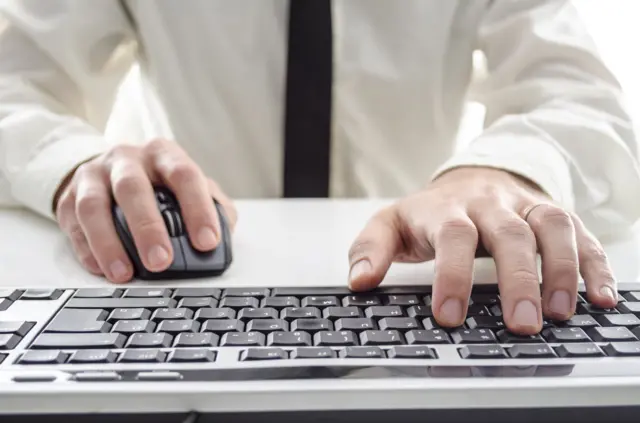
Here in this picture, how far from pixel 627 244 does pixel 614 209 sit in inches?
2.4

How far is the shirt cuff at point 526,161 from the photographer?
1.87 feet

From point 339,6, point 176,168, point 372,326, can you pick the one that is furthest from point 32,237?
point 339,6

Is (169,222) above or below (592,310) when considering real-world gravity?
above

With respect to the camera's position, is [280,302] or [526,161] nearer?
[280,302]

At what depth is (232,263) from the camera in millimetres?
532

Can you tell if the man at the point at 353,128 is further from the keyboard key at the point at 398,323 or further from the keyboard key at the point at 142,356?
the keyboard key at the point at 142,356

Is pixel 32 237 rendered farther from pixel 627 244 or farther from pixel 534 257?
pixel 627 244

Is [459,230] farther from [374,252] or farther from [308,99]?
[308,99]

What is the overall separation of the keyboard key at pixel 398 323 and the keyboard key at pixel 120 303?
5.1 inches

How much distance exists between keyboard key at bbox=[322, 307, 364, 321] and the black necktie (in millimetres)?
450

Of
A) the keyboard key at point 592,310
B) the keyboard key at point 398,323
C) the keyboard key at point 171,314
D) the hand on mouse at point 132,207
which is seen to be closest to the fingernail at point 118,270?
the hand on mouse at point 132,207

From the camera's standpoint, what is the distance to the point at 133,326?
1.16 feet

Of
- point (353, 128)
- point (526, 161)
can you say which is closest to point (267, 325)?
point (526, 161)

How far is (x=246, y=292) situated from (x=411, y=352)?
0.13 metres
